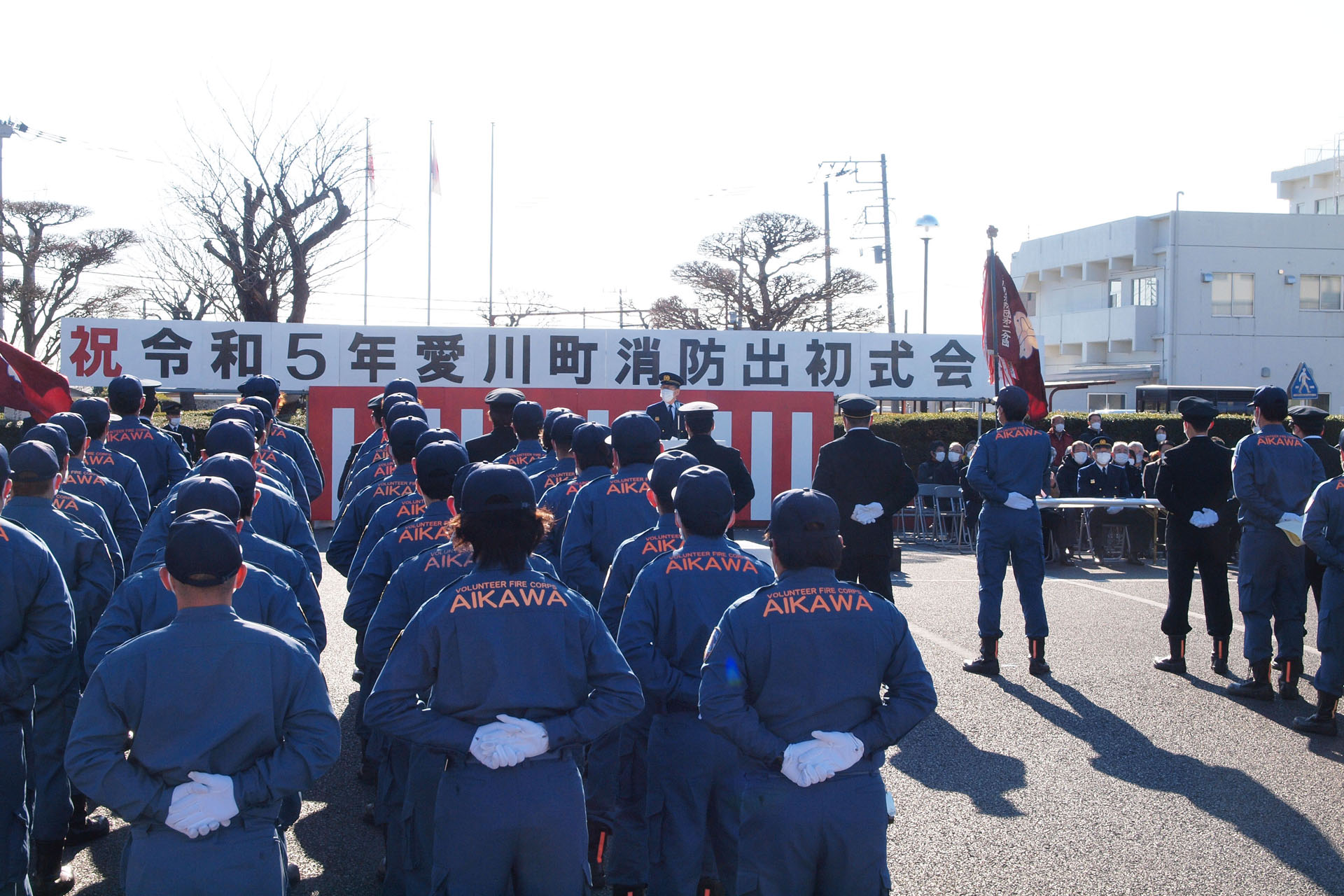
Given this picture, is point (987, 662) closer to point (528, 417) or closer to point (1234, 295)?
point (528, 417)

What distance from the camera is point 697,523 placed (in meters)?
3.90

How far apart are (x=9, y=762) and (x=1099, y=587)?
11449mm

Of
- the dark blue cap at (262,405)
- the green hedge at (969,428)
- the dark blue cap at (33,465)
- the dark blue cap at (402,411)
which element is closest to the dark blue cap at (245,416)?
the dark blue cap at (262,405)

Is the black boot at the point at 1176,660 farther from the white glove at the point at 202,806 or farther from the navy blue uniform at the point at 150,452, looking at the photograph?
the navy blue uniform at the point at 150,452

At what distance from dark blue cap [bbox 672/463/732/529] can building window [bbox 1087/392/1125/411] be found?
39062 mm

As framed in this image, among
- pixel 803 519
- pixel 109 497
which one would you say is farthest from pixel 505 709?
pixel 109 497

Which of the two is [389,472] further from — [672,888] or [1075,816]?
[1075,816]

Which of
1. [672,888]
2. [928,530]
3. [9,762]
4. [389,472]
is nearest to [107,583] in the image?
[9,762]

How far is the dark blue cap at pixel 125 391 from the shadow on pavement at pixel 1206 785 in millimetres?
6775

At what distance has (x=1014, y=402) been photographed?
8141 millimetres

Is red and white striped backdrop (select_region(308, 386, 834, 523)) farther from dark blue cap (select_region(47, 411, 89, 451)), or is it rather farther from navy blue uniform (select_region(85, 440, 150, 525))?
dark blue cap (select_region(47, 411, 89, 451))

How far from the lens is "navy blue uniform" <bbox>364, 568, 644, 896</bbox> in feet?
9.61

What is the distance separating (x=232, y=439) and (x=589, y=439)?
191 cm

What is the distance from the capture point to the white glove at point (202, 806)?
2596 millimetres
